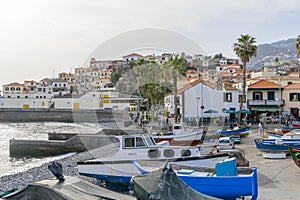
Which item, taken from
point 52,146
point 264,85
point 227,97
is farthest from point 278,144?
point 264,85

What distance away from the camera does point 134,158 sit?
16.2 m

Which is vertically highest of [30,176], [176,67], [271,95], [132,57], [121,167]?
[132,57]

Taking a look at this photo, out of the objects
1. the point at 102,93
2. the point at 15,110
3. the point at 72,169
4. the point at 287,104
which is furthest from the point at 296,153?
the point at 15,110

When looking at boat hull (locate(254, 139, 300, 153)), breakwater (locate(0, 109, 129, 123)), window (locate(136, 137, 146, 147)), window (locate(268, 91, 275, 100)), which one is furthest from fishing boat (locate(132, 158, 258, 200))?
breakwater (locate(0, 109, 129, 123))

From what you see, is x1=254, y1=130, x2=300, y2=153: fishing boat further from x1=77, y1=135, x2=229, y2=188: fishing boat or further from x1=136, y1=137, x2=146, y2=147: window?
x1=136, y1=137, x2=146, y2=147: window

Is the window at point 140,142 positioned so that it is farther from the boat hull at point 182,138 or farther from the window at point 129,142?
the boat hull at point 182,138

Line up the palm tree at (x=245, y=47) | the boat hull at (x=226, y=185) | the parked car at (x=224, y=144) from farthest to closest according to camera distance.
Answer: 1. the palm tree at (x=245, y=47)
2. the parked car at (x=224, y=144)
3. the boat hull at (x=226, y=185)

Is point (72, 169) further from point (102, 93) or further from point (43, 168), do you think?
point (102, 93)

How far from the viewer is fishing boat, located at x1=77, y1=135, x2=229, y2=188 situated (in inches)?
616

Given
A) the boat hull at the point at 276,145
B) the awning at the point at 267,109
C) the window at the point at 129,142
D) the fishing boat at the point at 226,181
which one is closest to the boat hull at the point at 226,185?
the fishing boat at the point at 226,181

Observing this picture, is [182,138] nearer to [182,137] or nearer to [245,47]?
[182,137]

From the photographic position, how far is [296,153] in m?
17.0

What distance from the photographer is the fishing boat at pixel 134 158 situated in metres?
15.6

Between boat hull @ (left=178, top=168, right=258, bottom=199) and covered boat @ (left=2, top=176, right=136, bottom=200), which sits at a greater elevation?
covered boat @ (left=2, top=176, right=136, bottom=200)
